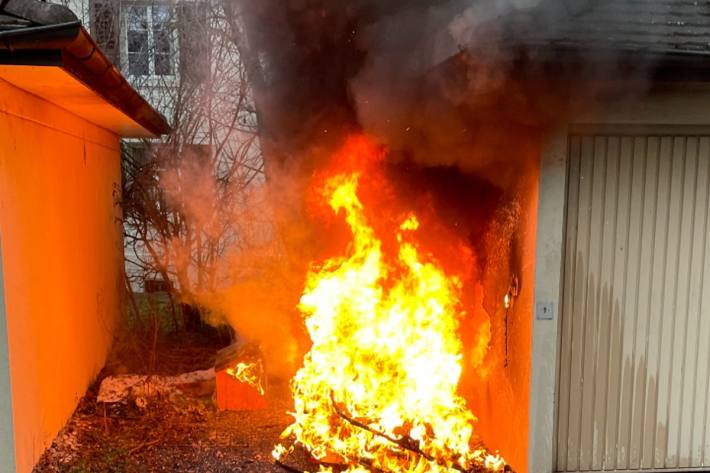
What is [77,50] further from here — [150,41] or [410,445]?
[150,41]

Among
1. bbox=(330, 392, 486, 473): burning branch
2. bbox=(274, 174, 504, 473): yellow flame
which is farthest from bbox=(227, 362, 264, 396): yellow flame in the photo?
bbox=(330, 392, 486, 473): burning branch

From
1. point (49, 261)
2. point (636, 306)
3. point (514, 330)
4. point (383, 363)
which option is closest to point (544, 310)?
point (514, 330)

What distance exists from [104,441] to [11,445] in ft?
4.22

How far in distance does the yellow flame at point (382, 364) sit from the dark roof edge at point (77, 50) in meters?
2.55

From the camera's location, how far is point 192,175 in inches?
377

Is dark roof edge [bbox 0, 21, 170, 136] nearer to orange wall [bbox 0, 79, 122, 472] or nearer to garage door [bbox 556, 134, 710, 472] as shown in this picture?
orange wall [bbox 0, 79, 122, 472]

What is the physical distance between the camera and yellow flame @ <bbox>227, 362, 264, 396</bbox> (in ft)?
19.8

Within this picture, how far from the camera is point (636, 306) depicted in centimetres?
445

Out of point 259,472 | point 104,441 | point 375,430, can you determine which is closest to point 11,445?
point 104,441

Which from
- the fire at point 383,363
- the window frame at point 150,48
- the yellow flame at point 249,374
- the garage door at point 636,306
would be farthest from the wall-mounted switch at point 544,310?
the window frame at point 150,48

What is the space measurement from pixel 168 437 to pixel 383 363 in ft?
7.51

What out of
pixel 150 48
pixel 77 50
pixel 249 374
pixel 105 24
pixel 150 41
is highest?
pixel 105 24

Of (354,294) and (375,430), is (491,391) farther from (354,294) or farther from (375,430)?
(354,294)

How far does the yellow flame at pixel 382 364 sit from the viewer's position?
4.91 metres
